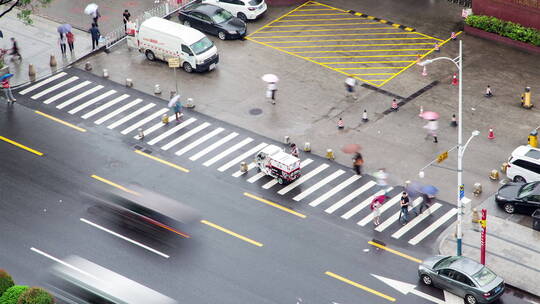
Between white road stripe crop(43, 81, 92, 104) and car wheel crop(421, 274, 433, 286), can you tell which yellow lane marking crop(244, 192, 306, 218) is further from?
white road stripe crop(43, 81, 92, 104)

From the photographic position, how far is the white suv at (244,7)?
64.7 metres

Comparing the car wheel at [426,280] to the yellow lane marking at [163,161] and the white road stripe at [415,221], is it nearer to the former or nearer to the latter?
the white road stripe at [415,221]

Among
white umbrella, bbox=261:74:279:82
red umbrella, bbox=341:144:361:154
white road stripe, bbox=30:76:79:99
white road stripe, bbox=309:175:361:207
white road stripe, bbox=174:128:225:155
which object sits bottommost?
white road stripe, bbox=309:175:361:207

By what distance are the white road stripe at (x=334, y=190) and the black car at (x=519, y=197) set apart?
7422 mm

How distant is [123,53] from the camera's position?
6153 cm

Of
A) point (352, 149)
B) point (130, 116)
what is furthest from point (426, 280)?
point (130, 116)

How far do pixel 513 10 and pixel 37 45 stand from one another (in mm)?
31508

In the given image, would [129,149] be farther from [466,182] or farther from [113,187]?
[466,182]

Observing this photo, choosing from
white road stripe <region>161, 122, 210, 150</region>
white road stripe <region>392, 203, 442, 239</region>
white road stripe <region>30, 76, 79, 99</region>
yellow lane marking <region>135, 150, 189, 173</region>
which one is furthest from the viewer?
white road stripe <region>30, 76, 79, 99</region>

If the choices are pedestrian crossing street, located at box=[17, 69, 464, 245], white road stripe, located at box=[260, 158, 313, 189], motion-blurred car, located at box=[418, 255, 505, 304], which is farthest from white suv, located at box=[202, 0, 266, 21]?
motion-blurred car, located at box=[418, 255, 505, 304]

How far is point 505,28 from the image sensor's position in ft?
202

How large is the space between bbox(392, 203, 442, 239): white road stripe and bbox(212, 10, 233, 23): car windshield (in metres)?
22.8

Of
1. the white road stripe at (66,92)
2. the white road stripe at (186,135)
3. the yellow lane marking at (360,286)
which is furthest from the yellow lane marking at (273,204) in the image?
the white road stripe at (66,92)

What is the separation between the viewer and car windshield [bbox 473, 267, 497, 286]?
39.8 metres
